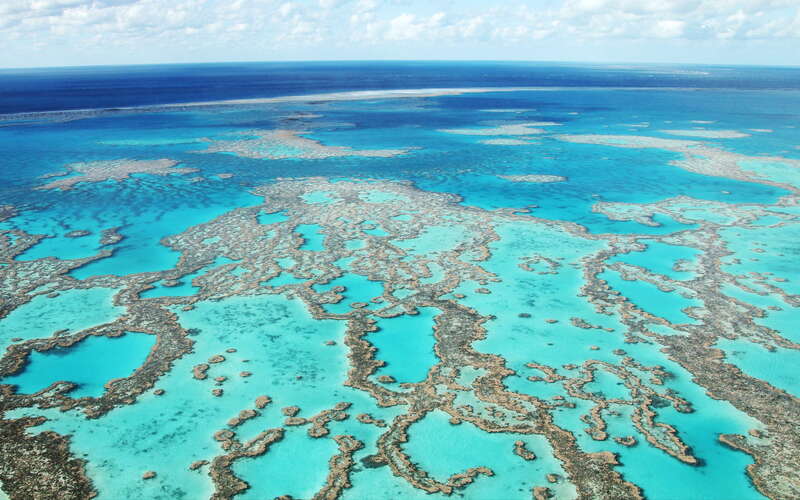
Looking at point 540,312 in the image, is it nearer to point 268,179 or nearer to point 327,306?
point 327,306

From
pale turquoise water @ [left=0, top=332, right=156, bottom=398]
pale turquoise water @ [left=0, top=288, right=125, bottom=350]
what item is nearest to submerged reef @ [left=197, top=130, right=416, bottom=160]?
pale turquoise water @ [left=0, top=288, right=125, bottom=350]

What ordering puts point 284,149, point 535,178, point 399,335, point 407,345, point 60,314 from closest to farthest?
point 407,345, point 399,335, point 60,314, point 535,178, point 284,149

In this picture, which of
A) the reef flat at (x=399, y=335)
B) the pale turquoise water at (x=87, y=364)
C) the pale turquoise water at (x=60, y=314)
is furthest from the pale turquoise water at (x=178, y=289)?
the pale turquoise water at (x=87, y=364)

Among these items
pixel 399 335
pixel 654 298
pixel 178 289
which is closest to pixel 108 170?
pixel 178 289

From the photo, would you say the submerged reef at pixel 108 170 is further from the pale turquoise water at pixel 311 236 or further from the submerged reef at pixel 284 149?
the pale turquoise water at pixel 311 236

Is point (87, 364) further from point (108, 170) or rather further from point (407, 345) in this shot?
point (108, 170)

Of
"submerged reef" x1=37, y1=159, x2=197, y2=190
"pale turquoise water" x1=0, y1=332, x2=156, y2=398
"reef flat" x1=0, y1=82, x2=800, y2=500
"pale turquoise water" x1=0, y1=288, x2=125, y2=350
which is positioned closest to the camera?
"reef flat" x1=0, y1=82, x2=800, y2=500

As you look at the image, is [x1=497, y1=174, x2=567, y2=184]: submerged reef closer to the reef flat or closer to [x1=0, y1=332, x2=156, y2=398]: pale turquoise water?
the reef flat

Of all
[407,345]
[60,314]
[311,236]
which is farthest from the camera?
[311,236]
